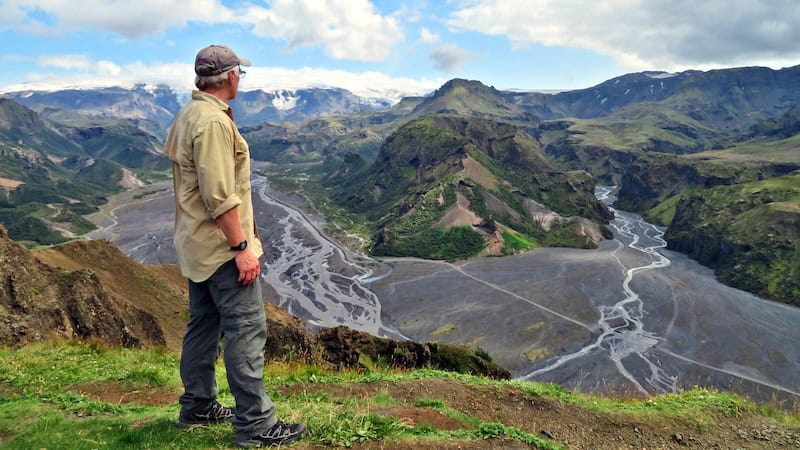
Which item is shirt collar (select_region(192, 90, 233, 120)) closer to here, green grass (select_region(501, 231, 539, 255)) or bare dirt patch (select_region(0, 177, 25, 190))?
green grass (select_region(501, 231, 539, 255))

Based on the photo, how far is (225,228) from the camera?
4.66 m

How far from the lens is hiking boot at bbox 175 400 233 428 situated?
5391 mm

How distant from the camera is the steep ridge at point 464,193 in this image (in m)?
118

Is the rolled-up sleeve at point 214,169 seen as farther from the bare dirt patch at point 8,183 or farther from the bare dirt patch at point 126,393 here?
the bare dirt patch at point 8,183

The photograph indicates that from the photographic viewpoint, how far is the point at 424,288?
90.9 m

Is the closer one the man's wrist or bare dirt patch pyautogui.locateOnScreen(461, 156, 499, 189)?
the man's wrist

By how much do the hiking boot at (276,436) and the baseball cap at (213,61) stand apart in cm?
394

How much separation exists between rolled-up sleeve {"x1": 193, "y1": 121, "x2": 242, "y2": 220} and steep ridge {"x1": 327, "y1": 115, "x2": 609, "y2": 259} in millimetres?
105968

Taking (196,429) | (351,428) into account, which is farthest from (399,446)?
(196,429)

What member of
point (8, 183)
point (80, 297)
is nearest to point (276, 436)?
point (80, 297)

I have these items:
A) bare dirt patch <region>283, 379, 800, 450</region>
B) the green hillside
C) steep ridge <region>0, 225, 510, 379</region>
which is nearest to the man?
bare dirt patch <region>283, 379, 800, 450</region>

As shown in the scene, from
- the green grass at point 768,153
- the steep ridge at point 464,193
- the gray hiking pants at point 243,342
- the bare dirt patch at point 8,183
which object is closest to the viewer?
the gray hiking pants at point 243,342

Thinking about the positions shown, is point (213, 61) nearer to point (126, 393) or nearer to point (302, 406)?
point (302, 406)

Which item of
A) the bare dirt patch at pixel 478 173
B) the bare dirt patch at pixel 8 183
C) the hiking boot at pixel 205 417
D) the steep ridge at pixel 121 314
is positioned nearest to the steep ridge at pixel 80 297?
the steep ridge at pixel 121 314
